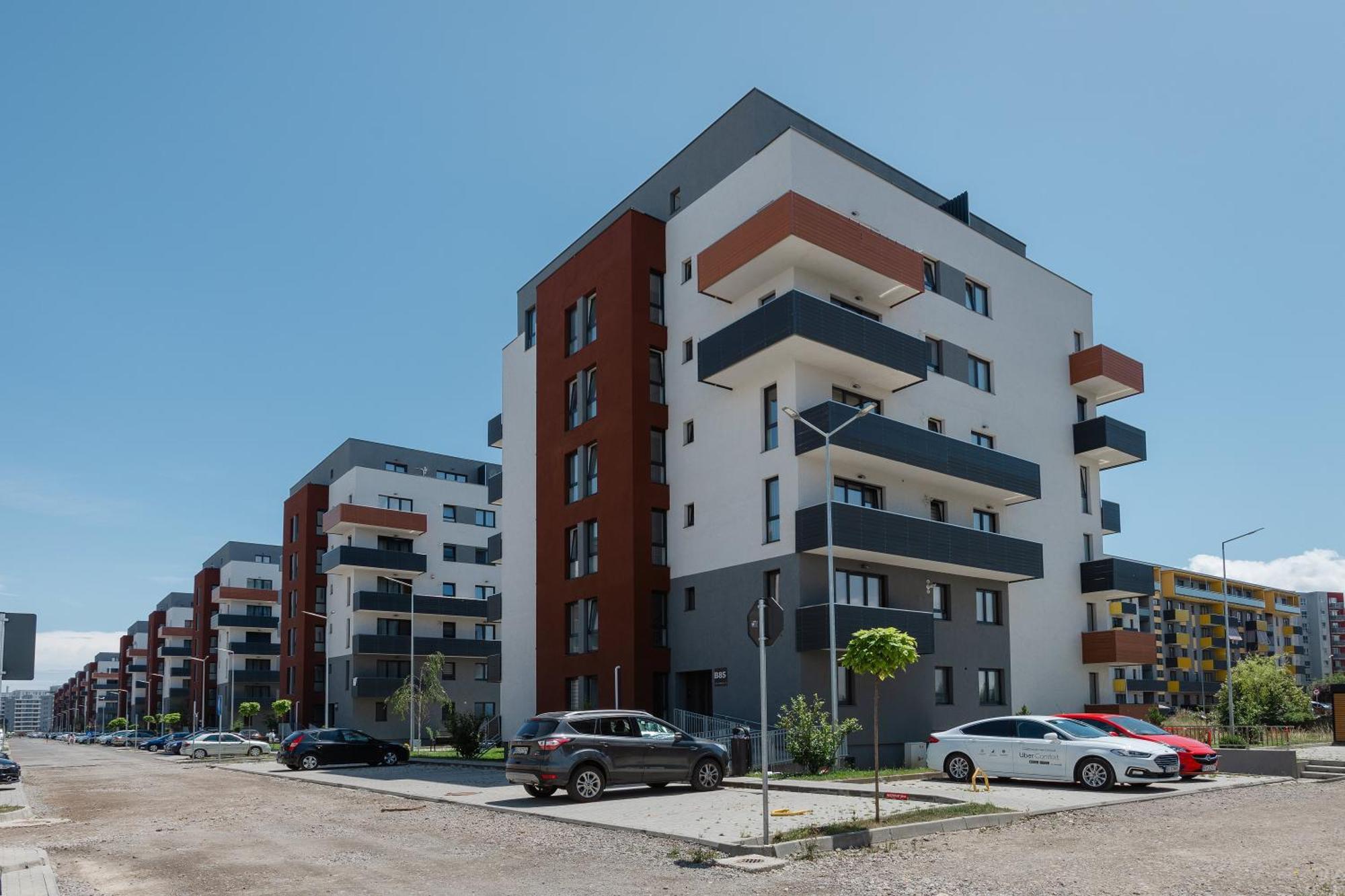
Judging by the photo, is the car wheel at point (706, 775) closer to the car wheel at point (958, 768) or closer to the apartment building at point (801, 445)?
the car wheel at point (958, 768)

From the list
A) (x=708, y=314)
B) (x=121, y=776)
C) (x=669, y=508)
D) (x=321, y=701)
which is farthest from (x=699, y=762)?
(x=321, y=701)

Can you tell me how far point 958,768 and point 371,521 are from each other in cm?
4937

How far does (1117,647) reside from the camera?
41625 mm

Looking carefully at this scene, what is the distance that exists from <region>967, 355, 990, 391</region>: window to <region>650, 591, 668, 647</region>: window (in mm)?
13519

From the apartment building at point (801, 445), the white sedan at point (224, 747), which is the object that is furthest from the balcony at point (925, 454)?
the white sedan at point (224, 747)

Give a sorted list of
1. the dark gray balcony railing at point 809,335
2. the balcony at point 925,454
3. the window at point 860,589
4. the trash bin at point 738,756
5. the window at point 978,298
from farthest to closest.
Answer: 1. the window at point 978,298
2. the window at point 860,589
3. the balcony at point 925,454
4. the dark gray balcony railing at point 809,335
5. the trash bin at point 738,756

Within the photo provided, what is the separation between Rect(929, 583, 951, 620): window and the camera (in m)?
36.3

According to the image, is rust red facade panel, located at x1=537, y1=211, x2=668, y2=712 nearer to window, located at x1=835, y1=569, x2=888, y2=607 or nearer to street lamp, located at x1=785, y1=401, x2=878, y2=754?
window, located at x1=835, y1=569, x2=888, y2=607

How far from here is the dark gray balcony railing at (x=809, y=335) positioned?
30.7m

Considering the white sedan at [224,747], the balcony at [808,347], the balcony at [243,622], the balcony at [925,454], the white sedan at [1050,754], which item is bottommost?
the white sedan at [224,747]

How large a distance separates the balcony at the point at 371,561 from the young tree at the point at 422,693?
5708mm

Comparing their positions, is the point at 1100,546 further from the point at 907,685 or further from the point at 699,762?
the point at 699,762

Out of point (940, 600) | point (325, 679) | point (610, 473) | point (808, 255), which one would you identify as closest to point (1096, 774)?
point (940, 600)

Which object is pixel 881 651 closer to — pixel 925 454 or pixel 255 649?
pixel 925 454
